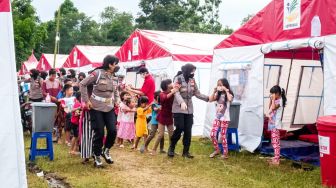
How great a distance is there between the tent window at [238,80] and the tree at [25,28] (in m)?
23.1

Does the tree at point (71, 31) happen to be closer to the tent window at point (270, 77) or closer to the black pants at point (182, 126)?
the tent window at point (270, 77)

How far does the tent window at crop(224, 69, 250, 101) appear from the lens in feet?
29.3

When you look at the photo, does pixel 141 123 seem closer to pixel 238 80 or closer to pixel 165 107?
pixel 165 107

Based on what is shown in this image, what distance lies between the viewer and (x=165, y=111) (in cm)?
807

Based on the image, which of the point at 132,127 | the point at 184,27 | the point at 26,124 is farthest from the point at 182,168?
the point at 184,27

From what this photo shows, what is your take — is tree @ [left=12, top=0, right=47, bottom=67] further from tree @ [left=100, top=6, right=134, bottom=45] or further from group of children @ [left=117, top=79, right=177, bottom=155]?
group of children @ [left=117, top=79, right=177, bottom=155]

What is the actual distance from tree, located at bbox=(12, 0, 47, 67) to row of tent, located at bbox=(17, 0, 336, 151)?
1756cm

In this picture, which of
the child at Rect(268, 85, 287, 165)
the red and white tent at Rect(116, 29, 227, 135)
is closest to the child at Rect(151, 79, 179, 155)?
the child at Rect(268, 85, 287, 165)

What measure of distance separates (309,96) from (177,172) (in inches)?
210

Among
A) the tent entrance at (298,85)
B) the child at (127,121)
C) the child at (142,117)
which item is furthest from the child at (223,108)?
the tent entrance at (298,85)

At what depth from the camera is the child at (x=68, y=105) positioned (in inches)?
326

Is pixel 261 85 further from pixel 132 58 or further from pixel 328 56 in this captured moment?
pixel 132 58

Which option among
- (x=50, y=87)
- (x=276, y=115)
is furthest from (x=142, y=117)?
(x=50, y=87)

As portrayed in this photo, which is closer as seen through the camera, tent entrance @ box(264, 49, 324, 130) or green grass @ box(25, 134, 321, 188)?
green grass @ box(25, 134, 321, 188)
